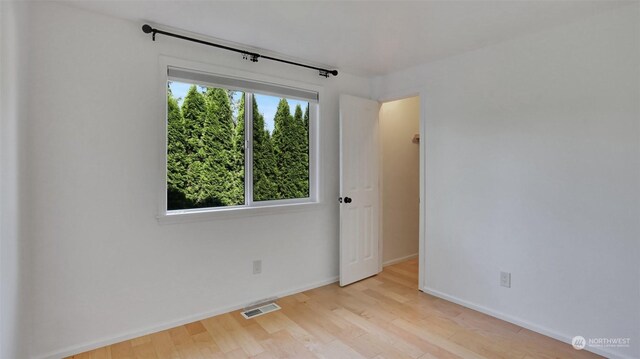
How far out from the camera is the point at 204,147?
Answer: 2615mm

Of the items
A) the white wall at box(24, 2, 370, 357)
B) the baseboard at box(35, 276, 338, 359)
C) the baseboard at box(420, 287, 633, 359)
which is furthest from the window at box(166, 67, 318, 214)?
the baseboard at box(420, 287, 633, 359)

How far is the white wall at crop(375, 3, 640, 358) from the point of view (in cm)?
200

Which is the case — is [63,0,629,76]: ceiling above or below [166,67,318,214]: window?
above

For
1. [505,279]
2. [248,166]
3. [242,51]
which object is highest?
[242,51]

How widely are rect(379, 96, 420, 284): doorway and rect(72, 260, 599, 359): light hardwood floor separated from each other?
1183 millimetres

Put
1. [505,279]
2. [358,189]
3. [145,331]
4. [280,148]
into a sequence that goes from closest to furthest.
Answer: [145,331] → [505,279] → [280,148] → [358,189]

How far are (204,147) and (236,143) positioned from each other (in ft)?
0.94

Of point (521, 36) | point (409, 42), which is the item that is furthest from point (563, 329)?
point (409, 42)

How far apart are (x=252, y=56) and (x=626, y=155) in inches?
110

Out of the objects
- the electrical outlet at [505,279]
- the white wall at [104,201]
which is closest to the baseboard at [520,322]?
the electrical outlet at [505,279]

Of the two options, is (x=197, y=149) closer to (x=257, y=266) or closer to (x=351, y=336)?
(x=257, y=266)

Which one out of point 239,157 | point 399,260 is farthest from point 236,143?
→ point 399,260

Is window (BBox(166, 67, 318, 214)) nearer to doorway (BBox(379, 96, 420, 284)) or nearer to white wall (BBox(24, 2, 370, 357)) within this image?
white wall (BBox(24, 2, 370, 357))

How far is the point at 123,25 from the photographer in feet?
7.18
